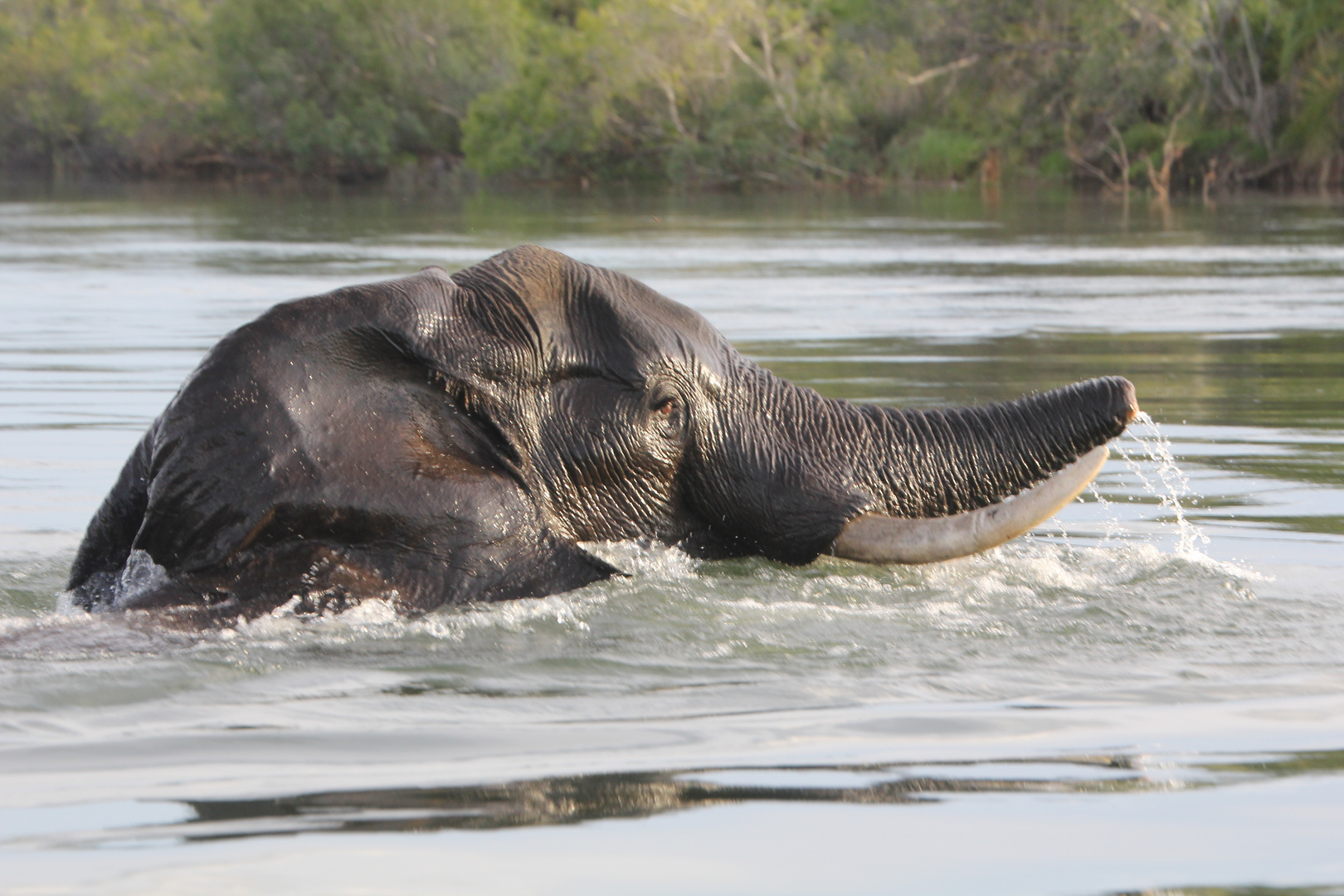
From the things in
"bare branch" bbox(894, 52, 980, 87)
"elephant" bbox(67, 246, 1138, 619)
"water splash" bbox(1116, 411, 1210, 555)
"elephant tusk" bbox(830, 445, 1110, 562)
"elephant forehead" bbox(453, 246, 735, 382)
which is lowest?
"water splash" bbox(1116, 411, 1210, 555)

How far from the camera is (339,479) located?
4.85 meters

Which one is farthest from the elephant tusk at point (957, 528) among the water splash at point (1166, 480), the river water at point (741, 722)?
the water splash at point (1166, 480)

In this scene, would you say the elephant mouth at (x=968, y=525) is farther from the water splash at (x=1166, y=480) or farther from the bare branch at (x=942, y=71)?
the bare branch at (x=942, y=71)

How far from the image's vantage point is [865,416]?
5.92 metres

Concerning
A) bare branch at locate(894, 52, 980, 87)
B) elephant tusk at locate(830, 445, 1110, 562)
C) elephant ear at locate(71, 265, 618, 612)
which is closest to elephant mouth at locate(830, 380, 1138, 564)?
elephant tusk at locate(830, 445, 1110, 562)

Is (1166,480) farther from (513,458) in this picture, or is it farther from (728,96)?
(728,96)

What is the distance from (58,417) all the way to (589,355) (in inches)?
253

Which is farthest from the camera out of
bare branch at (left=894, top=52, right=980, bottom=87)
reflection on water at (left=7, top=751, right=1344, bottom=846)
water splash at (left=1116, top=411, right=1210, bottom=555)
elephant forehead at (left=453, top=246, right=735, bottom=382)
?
bare branch at (left=894, top=52, right=980, bottom=87)

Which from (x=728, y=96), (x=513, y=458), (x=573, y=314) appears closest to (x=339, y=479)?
(x=513, y=458)

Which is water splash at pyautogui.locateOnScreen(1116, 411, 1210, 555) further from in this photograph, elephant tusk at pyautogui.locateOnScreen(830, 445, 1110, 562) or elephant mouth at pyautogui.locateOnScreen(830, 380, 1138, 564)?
elephant tusk at pyautogui.locateOnScreen(830, 445, 1110, 562)

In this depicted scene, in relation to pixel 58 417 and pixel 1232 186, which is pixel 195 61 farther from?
pixel 58 417

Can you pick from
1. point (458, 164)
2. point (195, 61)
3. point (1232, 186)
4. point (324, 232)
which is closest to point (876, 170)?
point (1232, 186)

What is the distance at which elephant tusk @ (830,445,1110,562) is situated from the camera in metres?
5.66

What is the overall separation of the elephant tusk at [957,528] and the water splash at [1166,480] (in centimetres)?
31
